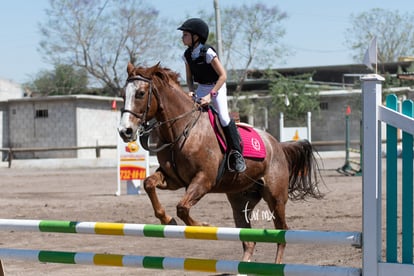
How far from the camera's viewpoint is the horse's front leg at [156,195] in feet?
21.3

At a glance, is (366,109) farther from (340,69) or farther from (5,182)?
(340,69)

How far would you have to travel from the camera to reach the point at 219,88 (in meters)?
7.23

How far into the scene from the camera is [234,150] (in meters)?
7.30

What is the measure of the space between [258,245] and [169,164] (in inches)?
124

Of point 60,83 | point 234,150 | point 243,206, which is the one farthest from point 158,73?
point 60,83

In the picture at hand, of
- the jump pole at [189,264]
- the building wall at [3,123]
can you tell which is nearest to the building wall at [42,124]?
the building wall at [3,123]

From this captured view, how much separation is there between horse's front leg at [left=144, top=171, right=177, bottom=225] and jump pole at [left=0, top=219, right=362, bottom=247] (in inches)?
35.2

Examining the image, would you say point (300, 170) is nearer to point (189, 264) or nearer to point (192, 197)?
point (192, 197)

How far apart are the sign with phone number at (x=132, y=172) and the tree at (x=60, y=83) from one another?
37.1 meters

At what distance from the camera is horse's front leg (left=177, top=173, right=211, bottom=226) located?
660cm

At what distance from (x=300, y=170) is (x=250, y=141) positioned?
1.29 meters

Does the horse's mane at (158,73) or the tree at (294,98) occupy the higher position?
the horse's mane at (158,73)

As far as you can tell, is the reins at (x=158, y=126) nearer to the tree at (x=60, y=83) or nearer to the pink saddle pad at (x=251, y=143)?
the pink saddle pad at (x=251, y=143)

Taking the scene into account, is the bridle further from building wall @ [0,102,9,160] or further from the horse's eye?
building wall @ [0,102,9,160]
